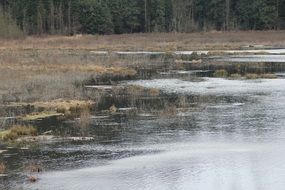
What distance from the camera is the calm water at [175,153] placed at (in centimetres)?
1572

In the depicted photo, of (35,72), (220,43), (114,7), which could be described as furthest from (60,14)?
(35,72)

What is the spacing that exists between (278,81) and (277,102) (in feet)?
31.6

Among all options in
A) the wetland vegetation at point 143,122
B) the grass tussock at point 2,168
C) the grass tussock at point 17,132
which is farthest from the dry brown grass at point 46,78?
the grass tussock at point 2,168

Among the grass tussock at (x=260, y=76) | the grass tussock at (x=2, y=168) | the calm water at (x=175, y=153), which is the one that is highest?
the grass tussock at (x=260, y=76)

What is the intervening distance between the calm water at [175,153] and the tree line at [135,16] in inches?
2902

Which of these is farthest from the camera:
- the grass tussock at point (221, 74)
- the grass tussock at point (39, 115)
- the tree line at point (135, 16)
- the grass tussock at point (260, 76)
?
the tree line at point (135, 16)

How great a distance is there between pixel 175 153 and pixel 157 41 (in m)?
70.1

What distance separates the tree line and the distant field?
8.04 metres

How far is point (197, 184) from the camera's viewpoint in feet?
50.4

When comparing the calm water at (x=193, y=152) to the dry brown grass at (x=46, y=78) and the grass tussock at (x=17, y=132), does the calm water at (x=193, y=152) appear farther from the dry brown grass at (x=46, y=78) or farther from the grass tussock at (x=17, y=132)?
the dry brown grass at (x=46, y=78)

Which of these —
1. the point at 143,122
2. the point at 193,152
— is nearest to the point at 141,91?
the point at 143,122

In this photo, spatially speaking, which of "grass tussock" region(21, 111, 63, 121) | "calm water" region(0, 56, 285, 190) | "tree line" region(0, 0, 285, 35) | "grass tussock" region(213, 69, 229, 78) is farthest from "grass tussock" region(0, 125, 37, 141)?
"tree line" region(0, 0, 285, 35)

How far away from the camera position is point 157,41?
88.4 metres

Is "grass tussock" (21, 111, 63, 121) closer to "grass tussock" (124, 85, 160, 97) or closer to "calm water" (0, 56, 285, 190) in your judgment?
"calm water" (0, 56, 285, 190)
